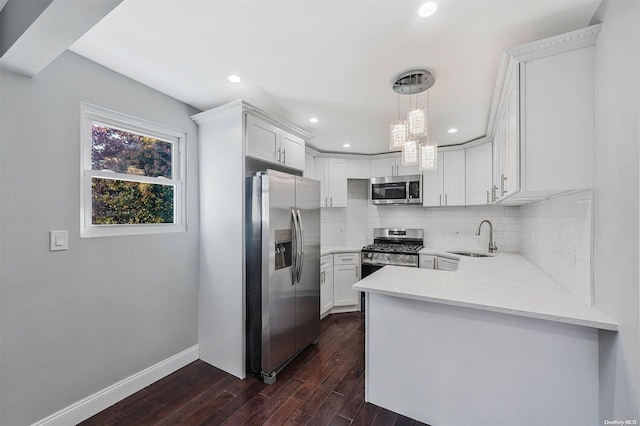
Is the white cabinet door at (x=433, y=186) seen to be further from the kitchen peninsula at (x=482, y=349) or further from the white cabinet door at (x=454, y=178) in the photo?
the kitchen peninsula at (x=482, y=349)

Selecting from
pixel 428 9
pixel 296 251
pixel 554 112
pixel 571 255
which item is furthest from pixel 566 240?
pixel 296 251

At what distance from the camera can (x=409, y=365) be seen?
1.82 meters

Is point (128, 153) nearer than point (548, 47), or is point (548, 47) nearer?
point (548, 47)

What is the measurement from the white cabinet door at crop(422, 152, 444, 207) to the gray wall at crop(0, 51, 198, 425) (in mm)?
3434

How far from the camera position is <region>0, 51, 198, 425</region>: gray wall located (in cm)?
159

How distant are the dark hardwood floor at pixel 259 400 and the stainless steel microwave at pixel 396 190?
238cm

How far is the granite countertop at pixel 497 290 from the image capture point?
1.32 meters

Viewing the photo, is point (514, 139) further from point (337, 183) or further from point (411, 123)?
point (337, 183)

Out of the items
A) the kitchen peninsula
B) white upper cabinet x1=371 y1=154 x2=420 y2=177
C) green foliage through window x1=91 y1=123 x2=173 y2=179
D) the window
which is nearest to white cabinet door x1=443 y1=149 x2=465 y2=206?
white upper cabinet x1=371 y1=154 x2=420 y2=177

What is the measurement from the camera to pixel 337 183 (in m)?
4.36

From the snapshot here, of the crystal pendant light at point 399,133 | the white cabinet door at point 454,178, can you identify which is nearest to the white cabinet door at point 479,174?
the white cabinet door at point 454,178

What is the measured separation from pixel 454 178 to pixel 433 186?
0.98 ft

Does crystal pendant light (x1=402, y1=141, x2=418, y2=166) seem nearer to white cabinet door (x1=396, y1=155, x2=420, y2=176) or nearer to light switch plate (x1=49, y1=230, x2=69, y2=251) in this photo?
white cabinet door (x1=396, y1=155, x2=420, y2=176)

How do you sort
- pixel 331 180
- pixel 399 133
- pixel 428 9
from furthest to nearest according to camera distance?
1. pixel 331 180
2. pixel 399 133
3. pixel 428 9
